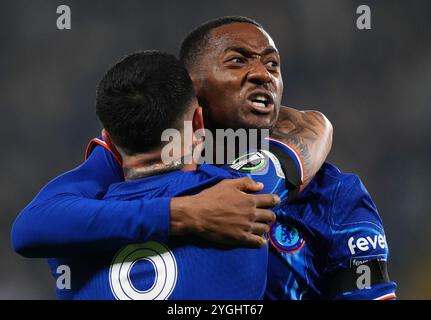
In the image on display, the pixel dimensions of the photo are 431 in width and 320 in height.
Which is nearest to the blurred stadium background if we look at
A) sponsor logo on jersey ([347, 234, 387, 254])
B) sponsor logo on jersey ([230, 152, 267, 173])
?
sponsor logo on jersey ([347, 234, 387, 254])

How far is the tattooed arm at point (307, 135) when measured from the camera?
5.54 feet

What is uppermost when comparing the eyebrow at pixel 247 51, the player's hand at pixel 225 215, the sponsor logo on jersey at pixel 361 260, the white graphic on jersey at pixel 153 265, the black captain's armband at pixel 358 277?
the eyebrow at pixel 247 51

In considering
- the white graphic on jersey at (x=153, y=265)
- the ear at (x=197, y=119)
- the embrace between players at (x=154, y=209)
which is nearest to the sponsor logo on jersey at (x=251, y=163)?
the embrace between players at (x=154, y=209)

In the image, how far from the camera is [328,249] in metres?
1.79

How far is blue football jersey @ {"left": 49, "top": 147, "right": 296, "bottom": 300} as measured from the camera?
1.29 metres

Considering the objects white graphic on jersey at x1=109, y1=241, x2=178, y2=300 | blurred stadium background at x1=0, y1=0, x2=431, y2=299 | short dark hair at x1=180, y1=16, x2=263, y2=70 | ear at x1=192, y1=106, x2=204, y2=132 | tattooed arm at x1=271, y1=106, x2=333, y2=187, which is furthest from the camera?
blurred stadium background at x1=0, y1=0, x2=431, y2=299

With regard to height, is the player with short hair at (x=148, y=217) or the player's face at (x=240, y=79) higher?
the player's face at (x=240, y=79)

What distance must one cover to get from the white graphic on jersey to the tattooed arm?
19.4 inches

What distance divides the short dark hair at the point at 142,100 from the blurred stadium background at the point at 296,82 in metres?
4.25

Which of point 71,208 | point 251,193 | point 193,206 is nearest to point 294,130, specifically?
point 251,193

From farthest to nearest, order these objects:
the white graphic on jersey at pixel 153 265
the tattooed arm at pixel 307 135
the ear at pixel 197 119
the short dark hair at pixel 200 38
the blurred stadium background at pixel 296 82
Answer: the blurred stadium background at pixel 296 82, the short dark hair at pixel 200 38, the tattooed arm at pixel 307 135, the ear at pixel 197 119, the white graphic on jersey at pixel 153 265

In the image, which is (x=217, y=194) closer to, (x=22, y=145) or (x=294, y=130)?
(x=294, y=130)

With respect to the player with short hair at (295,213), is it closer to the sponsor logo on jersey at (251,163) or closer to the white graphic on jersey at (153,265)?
the sponsor logo on jersey at (251,163)

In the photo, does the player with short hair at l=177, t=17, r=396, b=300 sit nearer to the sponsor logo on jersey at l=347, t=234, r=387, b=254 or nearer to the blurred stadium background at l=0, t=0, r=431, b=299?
the sponsor logo on jersey at l=347, t=234, r=387, b=254
